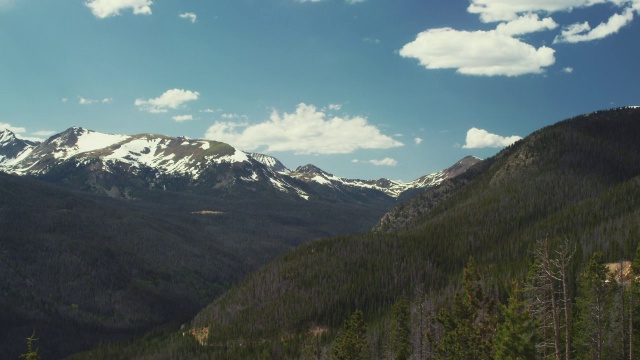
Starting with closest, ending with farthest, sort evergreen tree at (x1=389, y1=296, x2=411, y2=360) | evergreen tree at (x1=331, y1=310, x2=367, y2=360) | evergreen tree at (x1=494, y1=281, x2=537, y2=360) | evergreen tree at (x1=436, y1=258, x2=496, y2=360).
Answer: evergreen tree at (x1=494, y1=281, x2=537, y2=360) → evergreen tree at (x1=436, y1=258, x2=496, y2=360) → evergreen tree at (x1=331, y1=310, x2=367, y2=360) → evergreen tree at (x1=389, y1=296, x2=411, y2=360)

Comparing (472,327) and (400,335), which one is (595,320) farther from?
(400,335)

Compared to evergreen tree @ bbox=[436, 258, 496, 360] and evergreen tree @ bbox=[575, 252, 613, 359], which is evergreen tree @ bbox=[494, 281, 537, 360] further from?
evergreen tree @ bbox=[436, 258, 496, 360]

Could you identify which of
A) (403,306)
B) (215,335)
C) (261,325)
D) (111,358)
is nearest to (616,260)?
(403,306)

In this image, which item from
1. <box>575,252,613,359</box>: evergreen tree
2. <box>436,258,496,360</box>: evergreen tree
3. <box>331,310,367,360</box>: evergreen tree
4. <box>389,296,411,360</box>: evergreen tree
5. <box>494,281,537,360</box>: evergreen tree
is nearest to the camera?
<box>494,281,537,360</box>: evergreen tree

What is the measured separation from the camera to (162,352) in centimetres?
18075

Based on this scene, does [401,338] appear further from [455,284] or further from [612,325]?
[455,284]

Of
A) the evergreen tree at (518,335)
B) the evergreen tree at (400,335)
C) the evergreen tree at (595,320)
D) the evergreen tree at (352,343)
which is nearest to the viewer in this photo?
the evergreen tree at (518,335)

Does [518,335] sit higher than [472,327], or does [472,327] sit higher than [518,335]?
[518,335]

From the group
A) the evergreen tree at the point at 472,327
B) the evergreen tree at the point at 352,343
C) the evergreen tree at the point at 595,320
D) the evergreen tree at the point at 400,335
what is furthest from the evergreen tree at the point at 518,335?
the evergreen tree at the point at 400,335

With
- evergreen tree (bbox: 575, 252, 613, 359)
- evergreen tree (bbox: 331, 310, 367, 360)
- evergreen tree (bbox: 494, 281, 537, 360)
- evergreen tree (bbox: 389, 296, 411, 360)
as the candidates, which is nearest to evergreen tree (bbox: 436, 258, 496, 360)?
evergreen tree (bbox: 575, 252, 613, 359)

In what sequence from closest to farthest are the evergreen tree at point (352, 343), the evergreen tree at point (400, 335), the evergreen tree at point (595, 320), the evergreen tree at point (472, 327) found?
the evergreen tree at point (595, 320) → the evergreen tree at point (472, 327) → the evergreen tree at point (352, 343) → the evergreen tree at point (400, 335)

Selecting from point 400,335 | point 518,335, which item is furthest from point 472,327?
point 400,335

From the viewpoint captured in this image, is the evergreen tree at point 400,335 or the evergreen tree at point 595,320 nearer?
the evergreen tree at point 595,320

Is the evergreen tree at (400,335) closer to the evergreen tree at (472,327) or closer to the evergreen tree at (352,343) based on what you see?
the evergreen tree at (352,343)
